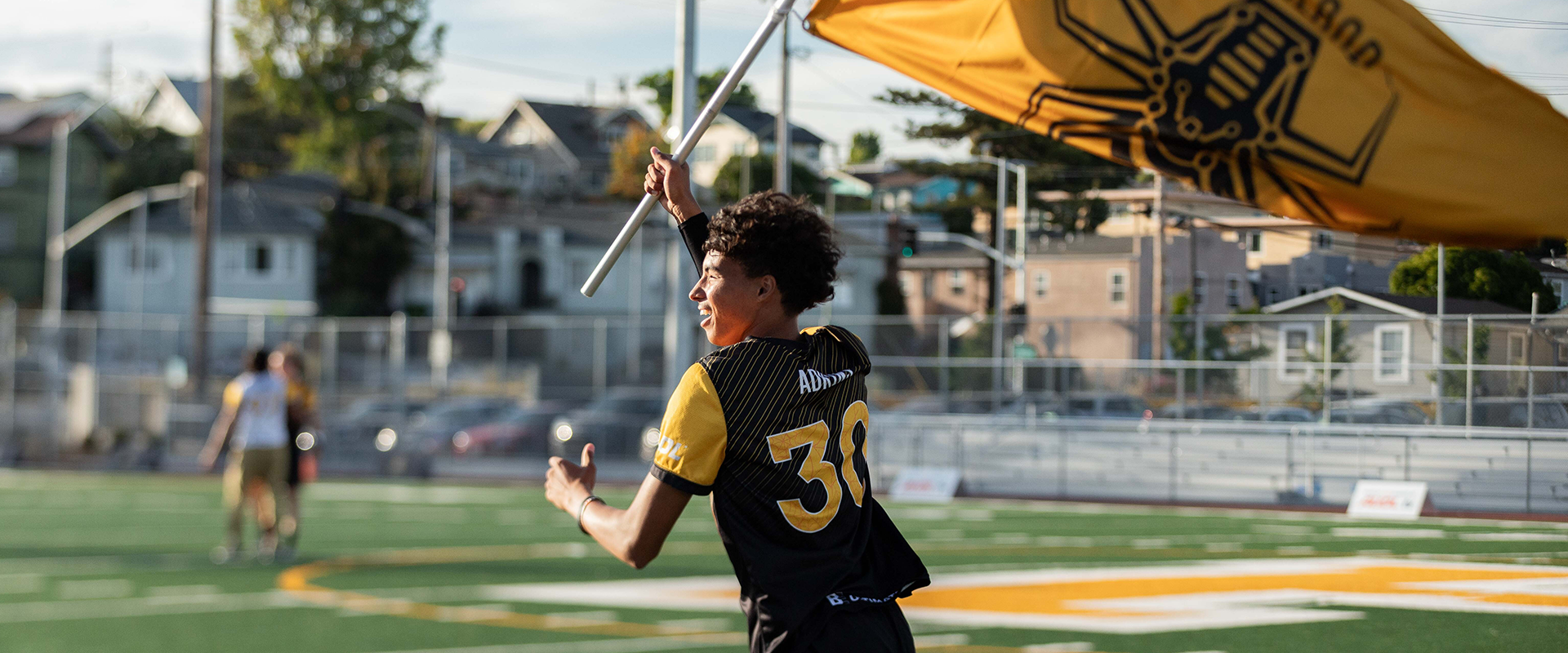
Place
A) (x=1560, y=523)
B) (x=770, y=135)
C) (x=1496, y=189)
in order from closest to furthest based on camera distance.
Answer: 1. (x=1496, y=189)
2. (x=1560, y=523)
3. (x=770, y=135)

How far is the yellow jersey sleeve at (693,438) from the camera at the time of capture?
3.53 metres

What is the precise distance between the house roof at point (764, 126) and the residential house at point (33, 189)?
179 feet

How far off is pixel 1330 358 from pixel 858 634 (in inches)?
231

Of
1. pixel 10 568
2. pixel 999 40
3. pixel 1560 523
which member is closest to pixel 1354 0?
pixel 999 40

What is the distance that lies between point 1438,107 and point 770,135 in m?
12.6

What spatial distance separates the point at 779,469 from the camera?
362 centimetres

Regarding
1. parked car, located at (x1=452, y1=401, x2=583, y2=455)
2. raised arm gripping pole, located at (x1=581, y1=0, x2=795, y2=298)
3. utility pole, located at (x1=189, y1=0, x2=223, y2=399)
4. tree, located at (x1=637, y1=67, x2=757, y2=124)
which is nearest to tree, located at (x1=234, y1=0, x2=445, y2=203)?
utility pole, located at (x1=189, y1=0, x2=223, y2=399)

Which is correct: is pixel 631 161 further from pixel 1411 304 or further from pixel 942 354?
pixel 1411 304

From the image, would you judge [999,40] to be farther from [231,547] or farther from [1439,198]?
[231,547]

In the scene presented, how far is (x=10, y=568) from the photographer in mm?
13023

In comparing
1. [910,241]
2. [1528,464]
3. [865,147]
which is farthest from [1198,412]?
[1528,464]

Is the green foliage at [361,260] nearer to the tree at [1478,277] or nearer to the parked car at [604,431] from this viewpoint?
the parked car at [604,431]

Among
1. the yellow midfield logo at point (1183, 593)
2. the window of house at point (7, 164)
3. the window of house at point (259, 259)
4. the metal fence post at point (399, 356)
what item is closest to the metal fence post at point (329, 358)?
the metal fence post at point (399, 356)

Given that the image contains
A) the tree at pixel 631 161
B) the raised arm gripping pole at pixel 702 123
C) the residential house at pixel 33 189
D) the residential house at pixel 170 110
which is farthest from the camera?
the residential house at pixel 170 110
